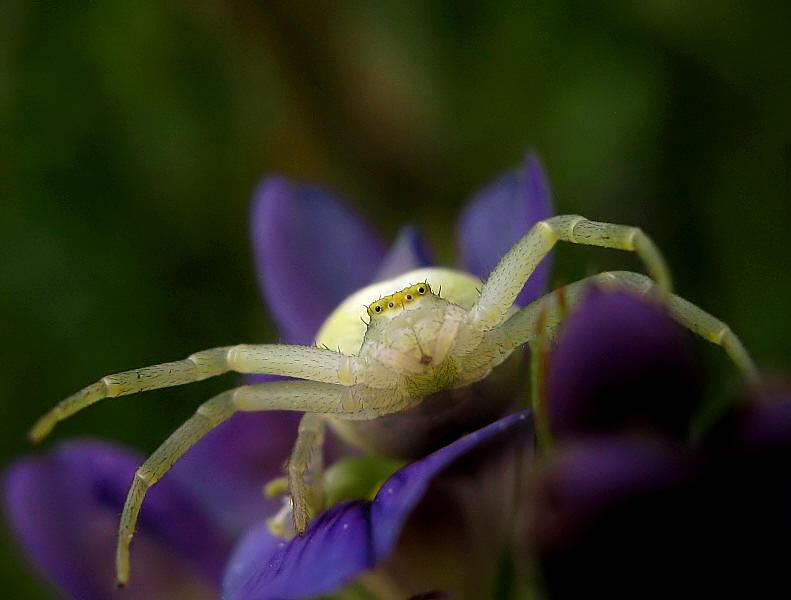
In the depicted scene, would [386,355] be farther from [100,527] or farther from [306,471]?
[100,527]

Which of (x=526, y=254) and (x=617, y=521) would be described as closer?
(x=617, y=521)

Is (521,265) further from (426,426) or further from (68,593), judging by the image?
(68,593)

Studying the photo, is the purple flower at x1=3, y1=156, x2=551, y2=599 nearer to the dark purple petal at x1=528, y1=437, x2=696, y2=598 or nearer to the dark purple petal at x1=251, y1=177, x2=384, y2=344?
the dark purple petal at x1=251, y1=177, x2=384, y2=344

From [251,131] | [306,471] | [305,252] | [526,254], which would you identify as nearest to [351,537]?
[306,471]

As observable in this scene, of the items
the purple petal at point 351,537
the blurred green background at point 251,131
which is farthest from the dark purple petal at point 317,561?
the blurred green background at point 251,131

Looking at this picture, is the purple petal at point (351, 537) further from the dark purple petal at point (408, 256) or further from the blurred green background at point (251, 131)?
the blurred green background at point (251, 131)
